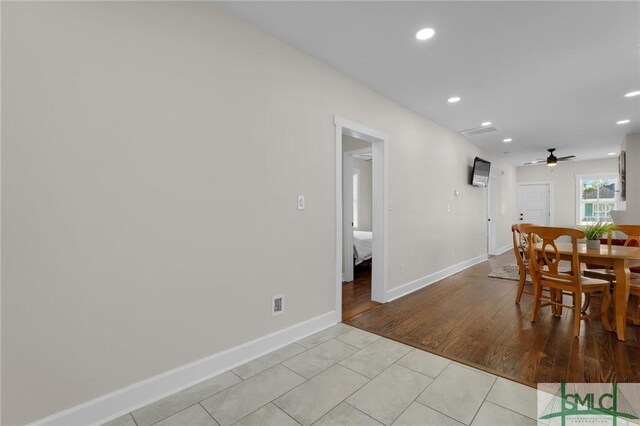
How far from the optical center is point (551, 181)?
859 centimetres

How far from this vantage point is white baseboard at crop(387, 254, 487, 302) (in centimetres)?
380

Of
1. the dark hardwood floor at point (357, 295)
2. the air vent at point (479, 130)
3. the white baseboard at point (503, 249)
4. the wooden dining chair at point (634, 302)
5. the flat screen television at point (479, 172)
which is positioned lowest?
the dark hardwood floor at point (357, 295)

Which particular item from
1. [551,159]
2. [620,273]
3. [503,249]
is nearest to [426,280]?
[620,273]

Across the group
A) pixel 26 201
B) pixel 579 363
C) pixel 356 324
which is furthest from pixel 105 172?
pixel 579 363

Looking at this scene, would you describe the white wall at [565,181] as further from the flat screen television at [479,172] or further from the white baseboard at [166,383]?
the white baseboard at [166,383]

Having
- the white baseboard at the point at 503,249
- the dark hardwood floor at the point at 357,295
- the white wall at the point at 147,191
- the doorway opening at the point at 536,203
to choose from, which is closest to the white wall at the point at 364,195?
the dark hardwood floor at the point at 357,295

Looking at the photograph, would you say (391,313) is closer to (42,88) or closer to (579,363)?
(579,363)

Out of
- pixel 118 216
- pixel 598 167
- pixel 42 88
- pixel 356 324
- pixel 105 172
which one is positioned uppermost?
pixel 598 167

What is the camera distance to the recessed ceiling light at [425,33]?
2.29 m

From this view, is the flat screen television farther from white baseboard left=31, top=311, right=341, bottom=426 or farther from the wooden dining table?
white baseboard left=31, top=311, right=341, bottom=426

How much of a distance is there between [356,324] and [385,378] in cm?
96

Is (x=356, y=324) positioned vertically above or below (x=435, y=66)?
below

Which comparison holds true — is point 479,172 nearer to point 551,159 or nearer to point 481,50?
point 551,159

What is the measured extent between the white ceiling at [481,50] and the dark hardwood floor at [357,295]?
254cm
